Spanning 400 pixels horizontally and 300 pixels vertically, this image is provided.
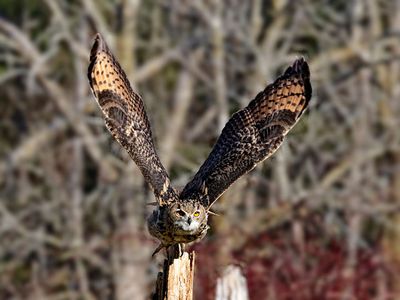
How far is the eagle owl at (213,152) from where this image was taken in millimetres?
6605

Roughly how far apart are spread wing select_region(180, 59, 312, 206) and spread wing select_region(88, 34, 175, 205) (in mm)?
201

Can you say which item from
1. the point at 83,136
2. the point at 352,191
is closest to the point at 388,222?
the point at 352,191

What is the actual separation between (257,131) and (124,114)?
2.24ft

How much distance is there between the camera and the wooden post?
6.10m

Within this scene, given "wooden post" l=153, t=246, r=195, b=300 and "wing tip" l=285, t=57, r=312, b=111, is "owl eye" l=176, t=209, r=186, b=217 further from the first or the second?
"wing tip" l=285, t=57, r=312, b=111

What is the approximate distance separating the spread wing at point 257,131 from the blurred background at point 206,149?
6287 millimetres

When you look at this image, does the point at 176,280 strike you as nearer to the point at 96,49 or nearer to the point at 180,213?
the point at 180,213

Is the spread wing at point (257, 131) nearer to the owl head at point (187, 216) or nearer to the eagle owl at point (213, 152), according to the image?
the eagle owl at point (213, 152)

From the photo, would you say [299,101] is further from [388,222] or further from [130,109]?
[388,222]

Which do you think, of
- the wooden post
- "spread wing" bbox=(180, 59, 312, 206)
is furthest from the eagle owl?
the wooden post

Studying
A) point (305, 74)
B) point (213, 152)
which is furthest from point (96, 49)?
point (305, 74)

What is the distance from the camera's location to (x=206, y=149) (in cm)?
1683

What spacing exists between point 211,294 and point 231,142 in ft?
7.52

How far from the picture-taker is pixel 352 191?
1631 cm
